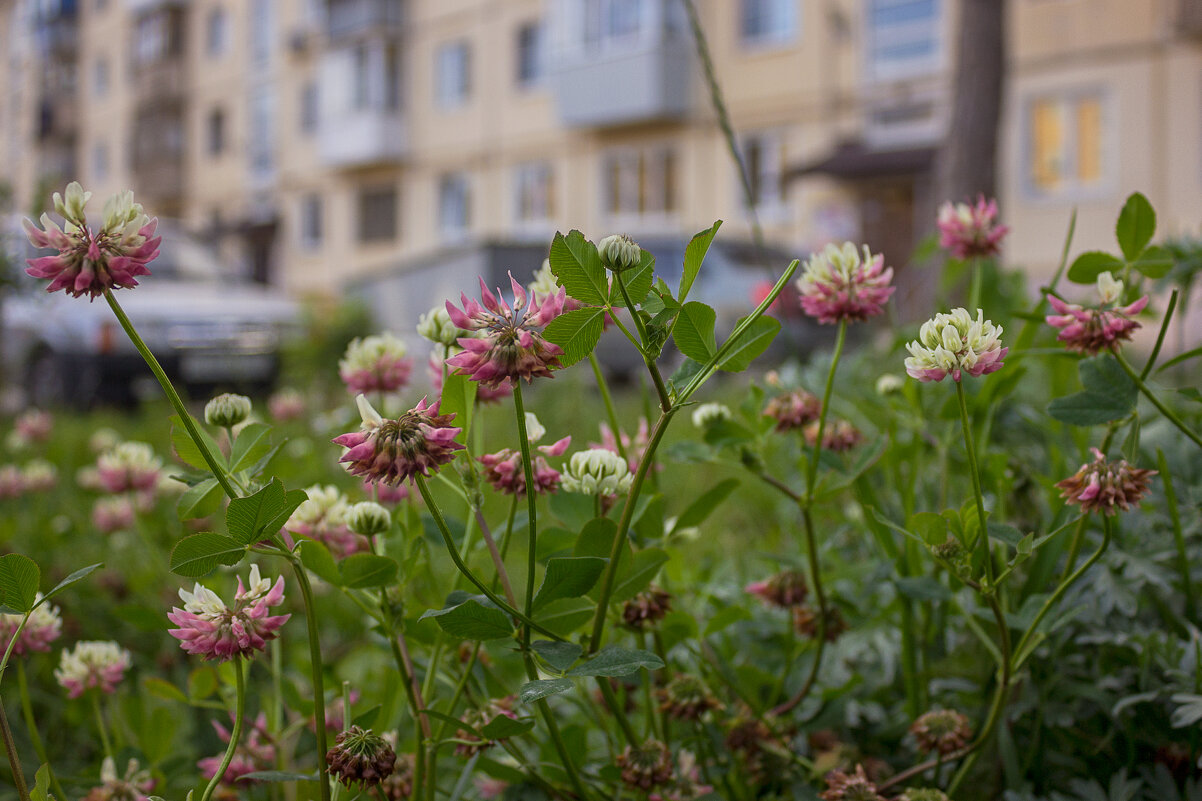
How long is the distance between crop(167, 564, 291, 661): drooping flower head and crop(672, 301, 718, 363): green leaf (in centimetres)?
26

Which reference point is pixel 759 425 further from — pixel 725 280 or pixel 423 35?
pixel 423 35

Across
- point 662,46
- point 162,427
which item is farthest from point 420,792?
point 662,46

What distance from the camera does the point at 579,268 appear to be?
1.78 feet

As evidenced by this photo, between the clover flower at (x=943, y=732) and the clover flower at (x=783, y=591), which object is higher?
the clover flower at (x=783, y=591)

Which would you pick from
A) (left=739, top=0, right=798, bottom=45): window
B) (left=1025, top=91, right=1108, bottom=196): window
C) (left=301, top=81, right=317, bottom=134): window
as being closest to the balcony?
(left=301, top=81, right=317, bottom=134): window

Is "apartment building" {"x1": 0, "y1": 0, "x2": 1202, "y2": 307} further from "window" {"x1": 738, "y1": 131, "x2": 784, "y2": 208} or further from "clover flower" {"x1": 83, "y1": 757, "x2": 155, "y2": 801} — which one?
"clover flower" {"x1": 83, "y1": 757, "x2": 155, "y2": 801}

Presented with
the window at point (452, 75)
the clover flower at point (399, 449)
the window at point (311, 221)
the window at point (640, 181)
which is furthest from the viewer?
the window at point (311, 221)

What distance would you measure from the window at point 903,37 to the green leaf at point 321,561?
1220 cm

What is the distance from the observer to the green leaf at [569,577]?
1.94 ft

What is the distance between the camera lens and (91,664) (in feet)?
2.69

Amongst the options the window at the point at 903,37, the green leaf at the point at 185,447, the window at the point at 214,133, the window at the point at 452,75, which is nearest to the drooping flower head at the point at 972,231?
the green leaf at the point at 185,447

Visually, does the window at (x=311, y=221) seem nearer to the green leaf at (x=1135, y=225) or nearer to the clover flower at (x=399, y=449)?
the green leaf at (x=1135, y=225)

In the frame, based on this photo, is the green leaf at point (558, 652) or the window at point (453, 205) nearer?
the green leaf at point (558, 652)

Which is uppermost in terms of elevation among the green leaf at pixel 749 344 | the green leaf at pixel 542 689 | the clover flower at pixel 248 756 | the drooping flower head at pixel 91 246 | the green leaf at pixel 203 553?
the drooping flower head at pixel 91 246
